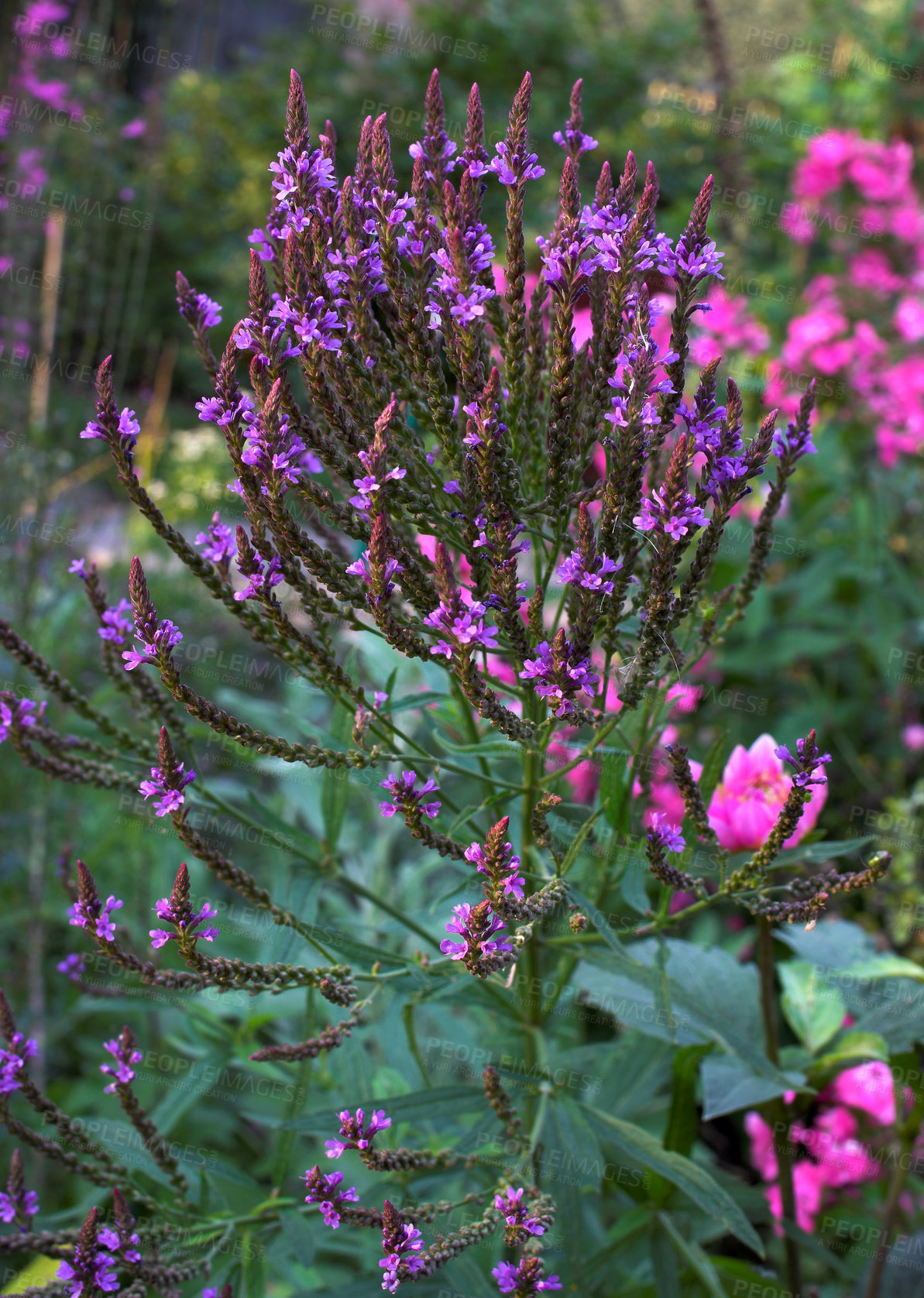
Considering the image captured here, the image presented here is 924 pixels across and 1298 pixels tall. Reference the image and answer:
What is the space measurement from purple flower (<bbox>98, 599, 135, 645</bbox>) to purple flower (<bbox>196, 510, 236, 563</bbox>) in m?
0.21

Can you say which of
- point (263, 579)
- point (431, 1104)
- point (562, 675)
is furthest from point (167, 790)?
point (431, 1104)

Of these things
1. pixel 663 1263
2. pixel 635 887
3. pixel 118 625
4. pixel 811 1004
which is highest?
pixel 118 625

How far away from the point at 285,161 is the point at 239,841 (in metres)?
3.33

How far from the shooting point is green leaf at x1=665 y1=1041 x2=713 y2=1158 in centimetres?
169

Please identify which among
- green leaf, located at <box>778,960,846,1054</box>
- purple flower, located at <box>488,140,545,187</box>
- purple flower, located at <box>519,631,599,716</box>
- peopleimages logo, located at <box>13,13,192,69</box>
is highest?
peopleimages logo, located at <box>13,13,192,69</box>

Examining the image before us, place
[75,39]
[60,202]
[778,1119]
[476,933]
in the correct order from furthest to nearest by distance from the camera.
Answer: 1. [60,202]
2. [75,39]
3. [778,1119]
4. [476,933]

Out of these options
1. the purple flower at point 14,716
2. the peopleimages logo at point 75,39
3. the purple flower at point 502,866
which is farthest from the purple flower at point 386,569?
the peopleimages logo at point 75,39

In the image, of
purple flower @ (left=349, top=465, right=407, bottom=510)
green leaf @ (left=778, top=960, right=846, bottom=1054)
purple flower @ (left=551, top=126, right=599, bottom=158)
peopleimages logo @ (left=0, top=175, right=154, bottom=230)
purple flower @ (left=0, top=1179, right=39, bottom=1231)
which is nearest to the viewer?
purple flower @ (left=349, top=465, right=407, bottom=510)

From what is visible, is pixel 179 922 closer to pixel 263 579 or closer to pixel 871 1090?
pixel 263 579

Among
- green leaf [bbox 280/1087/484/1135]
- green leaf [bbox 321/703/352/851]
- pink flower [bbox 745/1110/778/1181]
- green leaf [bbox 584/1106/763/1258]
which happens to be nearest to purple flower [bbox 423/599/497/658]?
green leaf [bbox 321/703/352/851]

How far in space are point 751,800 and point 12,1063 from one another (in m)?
1.20

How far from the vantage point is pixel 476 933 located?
3.72ft

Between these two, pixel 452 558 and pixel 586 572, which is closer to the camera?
pixel 586 572

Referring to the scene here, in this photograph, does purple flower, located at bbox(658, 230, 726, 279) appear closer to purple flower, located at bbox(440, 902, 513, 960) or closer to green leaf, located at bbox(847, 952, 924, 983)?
purple flower, located at bbox(440, 902, 513, 960)
